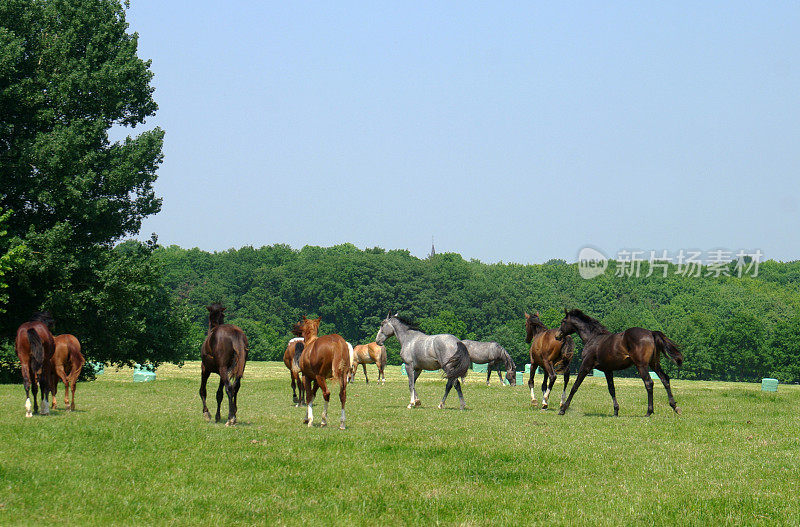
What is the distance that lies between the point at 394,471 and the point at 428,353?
508 inches

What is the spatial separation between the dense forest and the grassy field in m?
87.9

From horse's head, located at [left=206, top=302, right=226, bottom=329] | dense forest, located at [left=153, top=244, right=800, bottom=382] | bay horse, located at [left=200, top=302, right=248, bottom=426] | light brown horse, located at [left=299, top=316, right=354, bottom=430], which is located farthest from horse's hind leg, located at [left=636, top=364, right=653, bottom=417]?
dense forest, located at [left=153, top=244, right=800, bottom=382]

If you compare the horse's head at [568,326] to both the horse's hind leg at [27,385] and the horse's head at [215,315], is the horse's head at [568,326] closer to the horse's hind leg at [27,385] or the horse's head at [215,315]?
the horse's head at [215,315]

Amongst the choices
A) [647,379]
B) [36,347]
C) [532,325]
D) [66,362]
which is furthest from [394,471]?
[532,325]

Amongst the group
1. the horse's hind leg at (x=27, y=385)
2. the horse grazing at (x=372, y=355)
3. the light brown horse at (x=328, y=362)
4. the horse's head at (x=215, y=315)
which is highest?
the horse's head at (x=215, y=315)

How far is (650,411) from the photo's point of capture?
2222cm

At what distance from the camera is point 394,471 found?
12.5 metres

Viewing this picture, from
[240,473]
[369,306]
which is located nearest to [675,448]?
[240,473]

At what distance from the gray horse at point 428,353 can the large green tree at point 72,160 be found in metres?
16.7

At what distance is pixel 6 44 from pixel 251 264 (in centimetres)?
12257

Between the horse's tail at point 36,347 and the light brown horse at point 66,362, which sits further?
the light brown horse at point 66,362

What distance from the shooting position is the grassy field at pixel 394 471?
33.7ft

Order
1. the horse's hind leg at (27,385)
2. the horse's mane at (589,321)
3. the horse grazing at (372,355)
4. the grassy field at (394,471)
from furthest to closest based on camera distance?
the horse grazing at (372,355) → the horse's mane at (589,321) → the horse's hind leg at (27,385) → the grassy field at (394,471)

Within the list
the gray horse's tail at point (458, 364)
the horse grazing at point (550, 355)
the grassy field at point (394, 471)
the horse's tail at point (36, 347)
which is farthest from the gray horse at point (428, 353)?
the horse's tail at point (36, 347)
